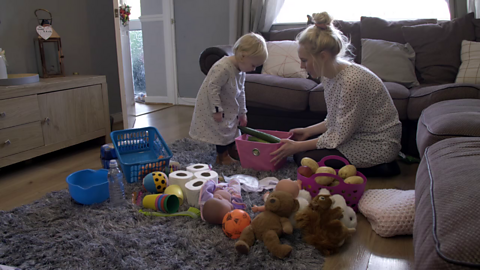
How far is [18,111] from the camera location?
6.82 feet

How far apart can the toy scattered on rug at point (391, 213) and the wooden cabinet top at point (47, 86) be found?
6.36 feet

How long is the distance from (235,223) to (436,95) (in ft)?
5.02

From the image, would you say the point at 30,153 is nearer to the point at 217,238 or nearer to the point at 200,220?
the point at 200,220

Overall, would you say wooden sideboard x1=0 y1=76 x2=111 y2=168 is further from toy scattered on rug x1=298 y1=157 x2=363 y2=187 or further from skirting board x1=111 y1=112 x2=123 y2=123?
toy scattered on rug x1=298 y1=157 x2=363 y2=187

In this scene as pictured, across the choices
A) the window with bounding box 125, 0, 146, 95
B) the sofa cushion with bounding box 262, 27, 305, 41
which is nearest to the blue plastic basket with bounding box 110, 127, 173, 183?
the sofa cushion with bounding box 262, 27, 305, 41

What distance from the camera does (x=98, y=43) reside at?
3.10 m

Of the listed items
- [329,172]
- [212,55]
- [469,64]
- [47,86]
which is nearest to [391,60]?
[469,64]

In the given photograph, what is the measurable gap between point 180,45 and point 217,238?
3247 mm

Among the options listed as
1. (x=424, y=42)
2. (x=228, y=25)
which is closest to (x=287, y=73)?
(x=424, y=42)

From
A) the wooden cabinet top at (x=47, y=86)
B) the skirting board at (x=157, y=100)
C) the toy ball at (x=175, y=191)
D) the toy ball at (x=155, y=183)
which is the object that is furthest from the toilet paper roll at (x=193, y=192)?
the skirting board at (x=157, y=100)

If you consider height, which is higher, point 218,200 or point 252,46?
point 252,46

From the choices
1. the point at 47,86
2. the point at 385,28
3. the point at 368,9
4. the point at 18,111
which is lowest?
the point at 18,111

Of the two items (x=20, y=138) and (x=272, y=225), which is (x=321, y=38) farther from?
(x=20, y=138)

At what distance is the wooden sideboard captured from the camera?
6.70 ft
